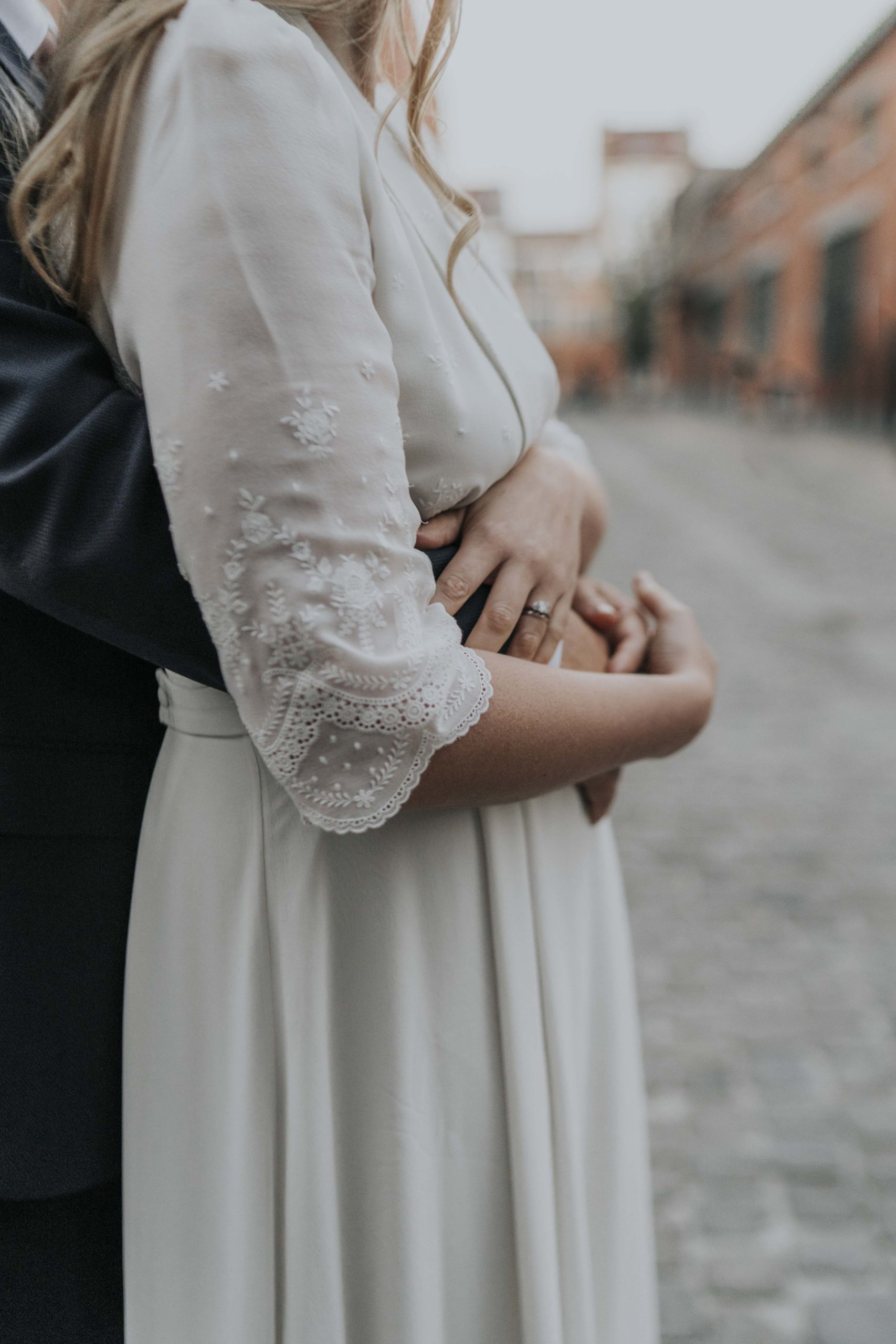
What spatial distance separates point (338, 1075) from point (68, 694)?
42 cm

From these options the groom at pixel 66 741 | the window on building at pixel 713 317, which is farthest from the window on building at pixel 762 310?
the groom at pixel 66 741

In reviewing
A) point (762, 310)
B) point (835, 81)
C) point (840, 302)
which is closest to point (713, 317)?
point (762, 310)

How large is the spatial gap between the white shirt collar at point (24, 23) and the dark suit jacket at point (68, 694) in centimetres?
1

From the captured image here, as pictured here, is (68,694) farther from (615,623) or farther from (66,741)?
(615,623)

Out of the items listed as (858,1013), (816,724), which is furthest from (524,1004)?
(816,724)

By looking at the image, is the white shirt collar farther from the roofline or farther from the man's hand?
the roofline

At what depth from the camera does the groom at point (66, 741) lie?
32.9 inches

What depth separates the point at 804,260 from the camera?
26406 mm

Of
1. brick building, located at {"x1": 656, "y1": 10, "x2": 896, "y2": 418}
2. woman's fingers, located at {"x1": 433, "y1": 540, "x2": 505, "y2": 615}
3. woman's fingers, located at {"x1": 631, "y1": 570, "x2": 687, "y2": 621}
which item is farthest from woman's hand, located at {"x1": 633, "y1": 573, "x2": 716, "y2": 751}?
brick building, located at {"x1": 656, "y1": 10, "x2": 896, "y2": 418}

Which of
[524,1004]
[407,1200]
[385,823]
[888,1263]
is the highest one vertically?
[385,823]

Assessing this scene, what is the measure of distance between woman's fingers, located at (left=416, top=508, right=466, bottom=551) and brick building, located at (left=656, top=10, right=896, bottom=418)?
19565 millimetres

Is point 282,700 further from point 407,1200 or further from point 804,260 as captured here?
point 804,260

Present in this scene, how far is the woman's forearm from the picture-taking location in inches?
35.6

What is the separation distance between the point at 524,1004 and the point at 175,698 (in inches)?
16.9
